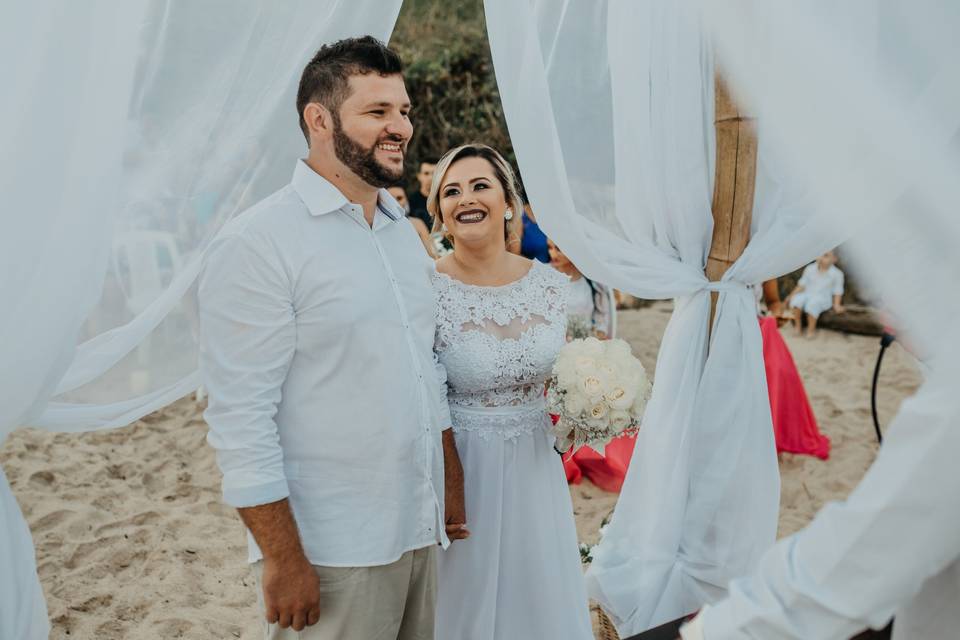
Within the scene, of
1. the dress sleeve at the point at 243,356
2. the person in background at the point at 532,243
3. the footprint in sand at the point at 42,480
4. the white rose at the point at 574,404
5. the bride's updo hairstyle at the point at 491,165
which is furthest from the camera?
the person in background at the point at 532,243

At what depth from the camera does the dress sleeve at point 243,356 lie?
5.92 feet

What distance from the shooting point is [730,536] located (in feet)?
8.45

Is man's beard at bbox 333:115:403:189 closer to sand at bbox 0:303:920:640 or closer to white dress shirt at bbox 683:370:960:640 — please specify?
white dress shirt at bbox 683:370:960:640

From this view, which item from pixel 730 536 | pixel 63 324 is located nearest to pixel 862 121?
pixel 63 324

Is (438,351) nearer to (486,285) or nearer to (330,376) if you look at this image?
(486,285)

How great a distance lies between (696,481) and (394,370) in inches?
51.9

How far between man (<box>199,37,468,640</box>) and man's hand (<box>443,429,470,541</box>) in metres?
0.33

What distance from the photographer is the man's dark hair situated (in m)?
1.97

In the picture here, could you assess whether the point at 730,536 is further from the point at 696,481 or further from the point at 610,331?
the point at 610,331

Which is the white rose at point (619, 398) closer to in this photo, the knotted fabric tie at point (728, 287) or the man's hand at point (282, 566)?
the knotted fabric tie at point (728, 287)

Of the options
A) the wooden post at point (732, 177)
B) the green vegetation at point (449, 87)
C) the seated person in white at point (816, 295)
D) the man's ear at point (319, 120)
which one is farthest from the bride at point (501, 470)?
the green vegetation at point (449, 87)

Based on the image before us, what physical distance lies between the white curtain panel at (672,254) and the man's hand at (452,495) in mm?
692

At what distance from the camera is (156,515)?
169 inches

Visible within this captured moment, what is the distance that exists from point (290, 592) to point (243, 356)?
62cm
